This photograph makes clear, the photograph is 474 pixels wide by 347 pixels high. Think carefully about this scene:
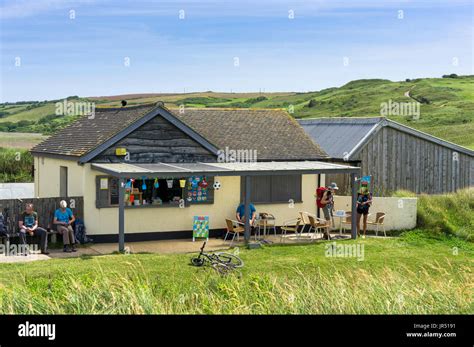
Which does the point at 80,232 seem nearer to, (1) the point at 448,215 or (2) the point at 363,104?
(1) the point at 448,215

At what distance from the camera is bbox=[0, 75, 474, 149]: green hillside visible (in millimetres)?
68062

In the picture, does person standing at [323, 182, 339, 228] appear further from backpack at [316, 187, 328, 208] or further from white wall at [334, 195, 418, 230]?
white wall at [334, 195, 418, 230]

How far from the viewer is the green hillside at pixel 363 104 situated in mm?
68062

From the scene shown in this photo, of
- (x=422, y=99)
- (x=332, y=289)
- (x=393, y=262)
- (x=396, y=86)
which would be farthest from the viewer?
(x=396, y=86)

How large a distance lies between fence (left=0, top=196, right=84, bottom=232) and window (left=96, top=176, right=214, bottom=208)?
58 centimetres

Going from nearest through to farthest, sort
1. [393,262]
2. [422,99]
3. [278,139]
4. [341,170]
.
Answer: [393,262] < [341,170] < [278,139] < [422,99]

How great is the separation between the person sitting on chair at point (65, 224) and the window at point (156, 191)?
1.29m

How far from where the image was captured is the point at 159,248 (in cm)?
1956

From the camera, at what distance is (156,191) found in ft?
69.0

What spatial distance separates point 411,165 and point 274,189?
7.19 meters

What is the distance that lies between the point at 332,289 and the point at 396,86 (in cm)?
9766

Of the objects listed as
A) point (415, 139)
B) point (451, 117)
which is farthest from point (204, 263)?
point (451, 117)

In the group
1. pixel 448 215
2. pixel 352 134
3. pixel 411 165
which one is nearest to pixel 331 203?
pixel 448 215
